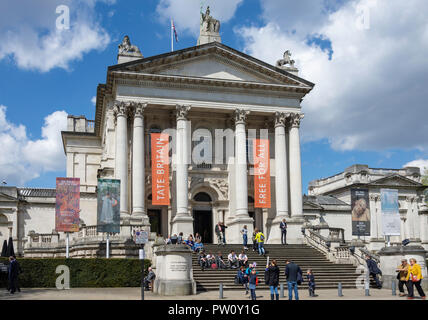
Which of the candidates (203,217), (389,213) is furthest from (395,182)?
(389,213)

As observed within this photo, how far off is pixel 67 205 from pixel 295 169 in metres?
18.2

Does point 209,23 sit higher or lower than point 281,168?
higher

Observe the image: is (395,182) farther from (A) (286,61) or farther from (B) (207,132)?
(B) (207,132)

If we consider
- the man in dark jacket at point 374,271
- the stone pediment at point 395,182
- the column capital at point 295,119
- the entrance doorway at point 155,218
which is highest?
the column capital at point 295,119

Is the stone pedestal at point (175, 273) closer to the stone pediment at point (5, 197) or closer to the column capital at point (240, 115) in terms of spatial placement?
the column capital at point (240, 115)

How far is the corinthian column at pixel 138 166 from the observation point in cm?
3944

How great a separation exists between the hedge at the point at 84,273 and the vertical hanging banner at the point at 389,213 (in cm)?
1370

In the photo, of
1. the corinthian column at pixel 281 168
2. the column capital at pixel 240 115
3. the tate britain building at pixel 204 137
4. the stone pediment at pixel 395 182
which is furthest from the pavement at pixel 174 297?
the stone pediment at pixel 395 182

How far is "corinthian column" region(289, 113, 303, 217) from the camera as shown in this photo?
142ft

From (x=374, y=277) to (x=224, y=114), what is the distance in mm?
19556

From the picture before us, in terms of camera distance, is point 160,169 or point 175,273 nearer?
point 175,273

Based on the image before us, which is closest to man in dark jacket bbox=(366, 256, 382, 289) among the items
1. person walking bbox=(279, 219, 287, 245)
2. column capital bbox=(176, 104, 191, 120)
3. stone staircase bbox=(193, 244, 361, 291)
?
stone staircase bbox=(193, 244, 361, 291)

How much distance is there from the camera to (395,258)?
28438 millimetres

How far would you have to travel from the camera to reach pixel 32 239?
38219 millimetres
